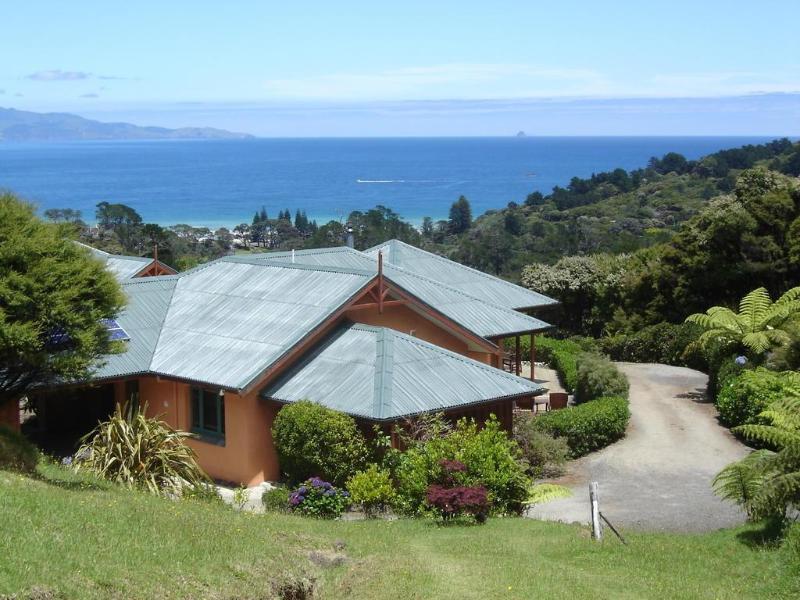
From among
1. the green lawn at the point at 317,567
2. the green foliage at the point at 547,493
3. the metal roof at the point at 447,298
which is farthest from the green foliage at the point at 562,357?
the green lawn at the point at 317,567

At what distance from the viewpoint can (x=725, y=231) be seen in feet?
120

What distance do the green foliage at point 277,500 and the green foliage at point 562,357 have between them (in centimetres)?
1271

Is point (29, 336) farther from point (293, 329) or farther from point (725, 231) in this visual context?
point (725, 231)

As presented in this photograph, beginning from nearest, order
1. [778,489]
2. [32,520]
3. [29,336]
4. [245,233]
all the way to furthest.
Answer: [32,520], [778,489], [29,336], [245,233]

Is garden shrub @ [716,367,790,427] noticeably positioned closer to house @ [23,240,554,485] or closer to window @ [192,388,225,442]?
house @ [23,240,554,485]

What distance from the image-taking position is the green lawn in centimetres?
1100

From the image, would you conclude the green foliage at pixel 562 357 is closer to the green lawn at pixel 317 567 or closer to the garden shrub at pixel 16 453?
the green lawn at pixel 317 567

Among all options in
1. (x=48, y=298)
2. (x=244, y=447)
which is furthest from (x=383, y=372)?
(x=48, y=298)

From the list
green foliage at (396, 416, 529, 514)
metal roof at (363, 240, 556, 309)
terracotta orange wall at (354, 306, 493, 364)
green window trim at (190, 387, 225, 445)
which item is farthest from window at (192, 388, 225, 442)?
metal roof at (363, 240, 556, 309)

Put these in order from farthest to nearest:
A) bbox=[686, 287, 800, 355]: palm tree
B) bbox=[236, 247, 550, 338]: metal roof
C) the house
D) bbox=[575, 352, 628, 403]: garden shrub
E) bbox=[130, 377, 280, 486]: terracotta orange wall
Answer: bbox=[236, 247, 550, 338]: metal roof → bbox=[575, 352, 628, 403]: garden shrub → bbox=[686, 287, 800, 355]: palm tree → bbox=[130, 377, 280, 486]: terracotta orange wall → the house

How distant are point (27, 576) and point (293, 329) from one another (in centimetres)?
1371

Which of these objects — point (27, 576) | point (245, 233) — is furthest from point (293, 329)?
point (245, 233)

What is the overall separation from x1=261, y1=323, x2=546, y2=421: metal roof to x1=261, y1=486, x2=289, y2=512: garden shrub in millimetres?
2204

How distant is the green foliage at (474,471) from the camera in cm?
1819
